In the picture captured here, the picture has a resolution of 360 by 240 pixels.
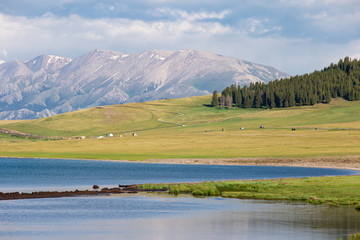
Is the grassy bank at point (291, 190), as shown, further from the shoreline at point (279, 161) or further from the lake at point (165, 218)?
the shoreline at point (279, 161)

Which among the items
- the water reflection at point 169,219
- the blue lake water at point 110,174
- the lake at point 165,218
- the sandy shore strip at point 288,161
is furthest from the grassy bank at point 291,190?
the sandy shore strip at point 288,161

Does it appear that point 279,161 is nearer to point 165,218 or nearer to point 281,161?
point 281,161

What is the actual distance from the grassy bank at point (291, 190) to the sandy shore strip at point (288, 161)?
120 ft

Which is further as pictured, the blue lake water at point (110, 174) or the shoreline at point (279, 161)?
the shoreline at point (279, 161)

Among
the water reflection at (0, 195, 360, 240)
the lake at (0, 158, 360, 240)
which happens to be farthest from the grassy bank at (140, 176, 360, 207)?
the water reflection at (0, 195, 360, 240)

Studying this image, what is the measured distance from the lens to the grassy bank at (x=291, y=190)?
59.0 m

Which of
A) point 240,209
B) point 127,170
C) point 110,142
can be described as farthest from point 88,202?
point 110,142

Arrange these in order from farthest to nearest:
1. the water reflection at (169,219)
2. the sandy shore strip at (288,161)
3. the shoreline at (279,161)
Result: the shoreline at (279,161)
the sandy shore strip at (288,161)
the water reflection at (169,219)

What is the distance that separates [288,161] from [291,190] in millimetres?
51816

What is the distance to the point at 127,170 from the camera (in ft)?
335

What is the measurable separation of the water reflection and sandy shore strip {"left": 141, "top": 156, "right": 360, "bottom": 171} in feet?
183

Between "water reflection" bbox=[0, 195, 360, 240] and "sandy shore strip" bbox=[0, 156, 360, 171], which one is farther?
"sandy shore strip" bbox=[0, 156, 360, 171]

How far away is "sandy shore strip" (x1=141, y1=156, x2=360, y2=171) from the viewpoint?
111 metres

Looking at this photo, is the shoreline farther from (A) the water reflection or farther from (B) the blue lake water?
(A) the water reflection
